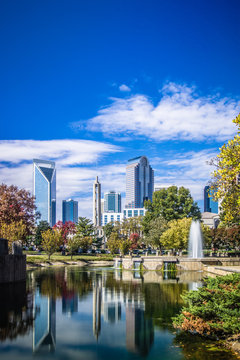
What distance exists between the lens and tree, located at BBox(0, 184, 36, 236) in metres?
50.9

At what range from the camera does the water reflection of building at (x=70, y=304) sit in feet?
58.6

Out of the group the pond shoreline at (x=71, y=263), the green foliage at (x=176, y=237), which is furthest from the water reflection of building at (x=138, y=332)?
the green foliage at (x=176, y=237)

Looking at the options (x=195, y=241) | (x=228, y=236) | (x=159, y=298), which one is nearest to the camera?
(x=159, y=298)

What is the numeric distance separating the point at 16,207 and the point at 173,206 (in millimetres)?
33939

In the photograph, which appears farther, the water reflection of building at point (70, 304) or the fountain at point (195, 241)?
the fountain at point (195, 241)

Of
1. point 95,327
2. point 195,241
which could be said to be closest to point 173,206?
point 195,241

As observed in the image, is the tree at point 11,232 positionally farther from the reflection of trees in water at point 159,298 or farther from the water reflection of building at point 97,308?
the reflection of trees in water at point 159,298

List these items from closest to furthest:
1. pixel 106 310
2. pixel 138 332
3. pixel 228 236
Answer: pixel 138 332 → pixel 106 310 → pixel 228 236

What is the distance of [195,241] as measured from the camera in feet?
184

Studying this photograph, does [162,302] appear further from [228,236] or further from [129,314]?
[228,236]

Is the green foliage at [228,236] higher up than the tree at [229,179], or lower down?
lower down

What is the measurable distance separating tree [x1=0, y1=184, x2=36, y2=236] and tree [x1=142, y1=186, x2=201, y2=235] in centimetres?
2694

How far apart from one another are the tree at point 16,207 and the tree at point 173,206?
88.4 feet

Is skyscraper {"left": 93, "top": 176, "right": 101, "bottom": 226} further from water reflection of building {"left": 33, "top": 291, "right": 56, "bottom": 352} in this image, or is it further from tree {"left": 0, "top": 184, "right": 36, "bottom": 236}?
water reflection of building {"left": 33, "top": 291, "right": 56, "bottom": 352}
